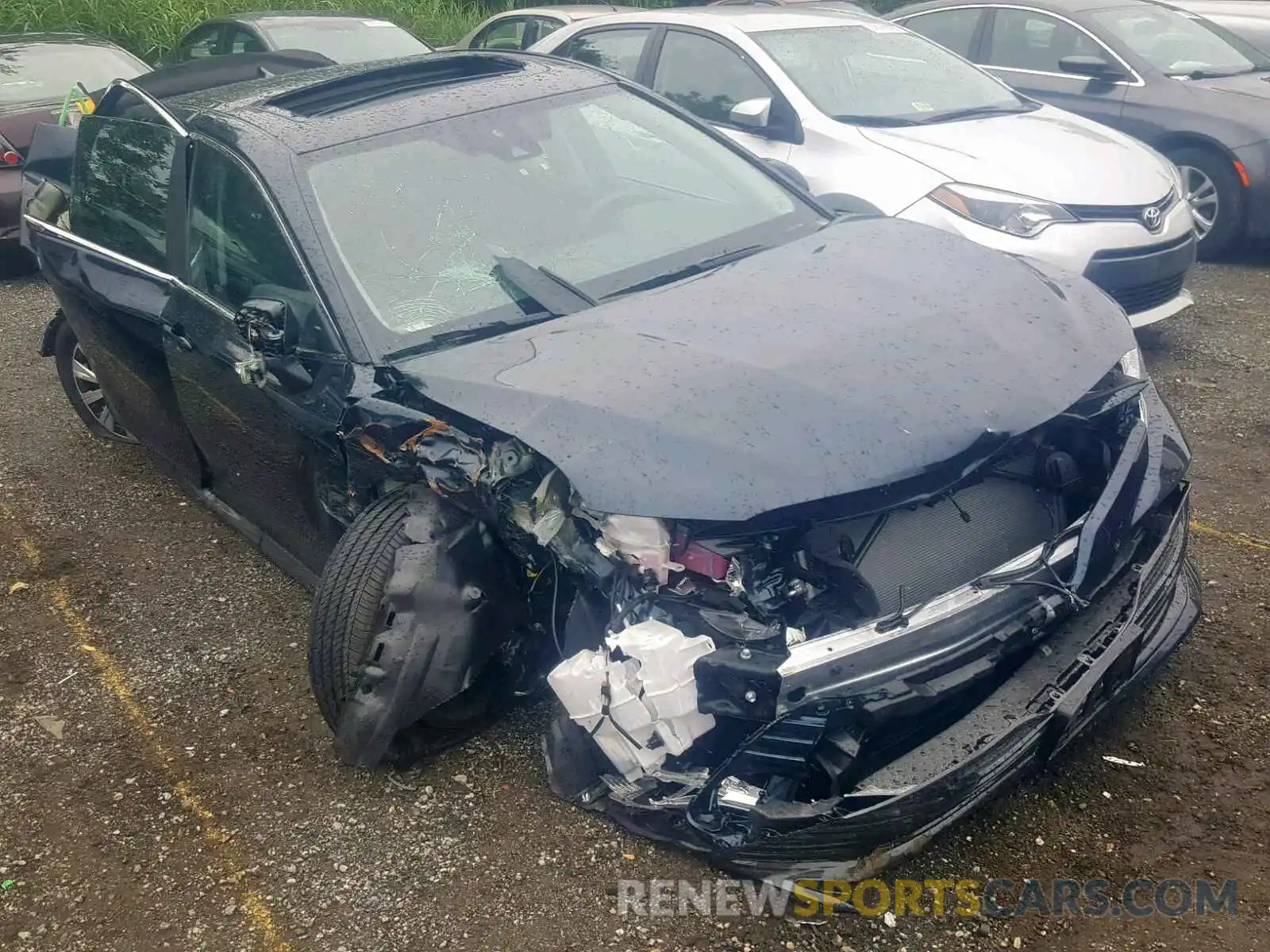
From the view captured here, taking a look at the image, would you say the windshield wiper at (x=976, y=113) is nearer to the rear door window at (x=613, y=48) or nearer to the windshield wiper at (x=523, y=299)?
the rear door window at (x=613, y=48)

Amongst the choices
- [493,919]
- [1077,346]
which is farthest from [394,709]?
[1077,346]

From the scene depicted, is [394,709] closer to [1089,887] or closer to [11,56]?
[1089,887]

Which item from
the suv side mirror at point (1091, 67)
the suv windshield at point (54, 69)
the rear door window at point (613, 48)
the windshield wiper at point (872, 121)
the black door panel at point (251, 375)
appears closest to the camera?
the black door panel at point (251, 375)

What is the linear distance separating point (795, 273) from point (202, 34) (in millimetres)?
7999

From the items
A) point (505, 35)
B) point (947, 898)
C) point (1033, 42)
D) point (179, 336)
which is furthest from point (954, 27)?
point (947, 898)

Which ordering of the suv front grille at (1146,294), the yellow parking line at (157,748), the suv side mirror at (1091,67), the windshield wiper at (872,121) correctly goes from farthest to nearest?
1. the suv side mirror at (1091,67)
2. the windshield wiper at (872,121)
3. the suv front grille at (1146,294)
4. the yellow parking line at (157,748)

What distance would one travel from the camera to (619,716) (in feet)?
8.18

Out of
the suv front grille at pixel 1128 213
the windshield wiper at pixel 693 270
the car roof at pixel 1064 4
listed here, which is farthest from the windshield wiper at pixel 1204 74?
the windshield wiper at pixel 693 270

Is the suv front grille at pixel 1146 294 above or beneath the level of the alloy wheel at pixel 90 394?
above

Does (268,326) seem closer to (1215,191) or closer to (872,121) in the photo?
(872,121)

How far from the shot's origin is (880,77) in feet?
19.5

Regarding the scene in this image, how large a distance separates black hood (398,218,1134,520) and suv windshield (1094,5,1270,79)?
4.85m

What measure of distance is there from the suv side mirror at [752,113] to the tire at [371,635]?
3.29 m

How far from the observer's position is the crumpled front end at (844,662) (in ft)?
7.63
